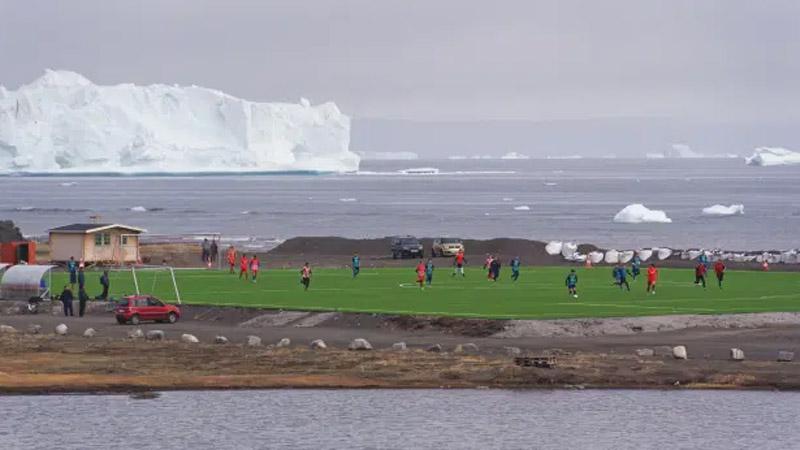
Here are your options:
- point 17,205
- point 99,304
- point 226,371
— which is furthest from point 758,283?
point 17,205

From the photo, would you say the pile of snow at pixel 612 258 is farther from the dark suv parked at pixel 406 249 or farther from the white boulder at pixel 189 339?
the white boulder at pixel 189 339

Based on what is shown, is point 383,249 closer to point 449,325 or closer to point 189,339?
point 449,325

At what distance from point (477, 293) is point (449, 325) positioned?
36.4 ft

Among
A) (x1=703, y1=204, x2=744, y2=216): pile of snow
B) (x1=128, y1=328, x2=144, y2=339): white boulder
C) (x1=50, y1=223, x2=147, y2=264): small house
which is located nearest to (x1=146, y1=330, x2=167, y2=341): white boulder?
(x1=128, y1=328, x2=144, y2=339): white boulder

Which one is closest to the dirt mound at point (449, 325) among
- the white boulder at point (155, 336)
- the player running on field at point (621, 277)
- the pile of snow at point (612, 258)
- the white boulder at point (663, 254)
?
the white boulder at point (155, 336)

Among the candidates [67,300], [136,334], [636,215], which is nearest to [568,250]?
[67,300]

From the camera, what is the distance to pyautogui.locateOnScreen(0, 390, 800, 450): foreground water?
3256 centimetres

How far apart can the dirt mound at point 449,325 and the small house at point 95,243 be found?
2788 cm

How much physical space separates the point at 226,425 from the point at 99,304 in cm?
2259

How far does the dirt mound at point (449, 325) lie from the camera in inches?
1811

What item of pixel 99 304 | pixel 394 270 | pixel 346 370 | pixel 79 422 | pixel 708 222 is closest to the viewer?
pixel 79 422

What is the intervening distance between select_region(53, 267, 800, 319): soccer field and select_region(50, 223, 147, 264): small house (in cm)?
227

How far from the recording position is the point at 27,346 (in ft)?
143

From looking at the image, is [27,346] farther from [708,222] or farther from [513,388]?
[708,222]
